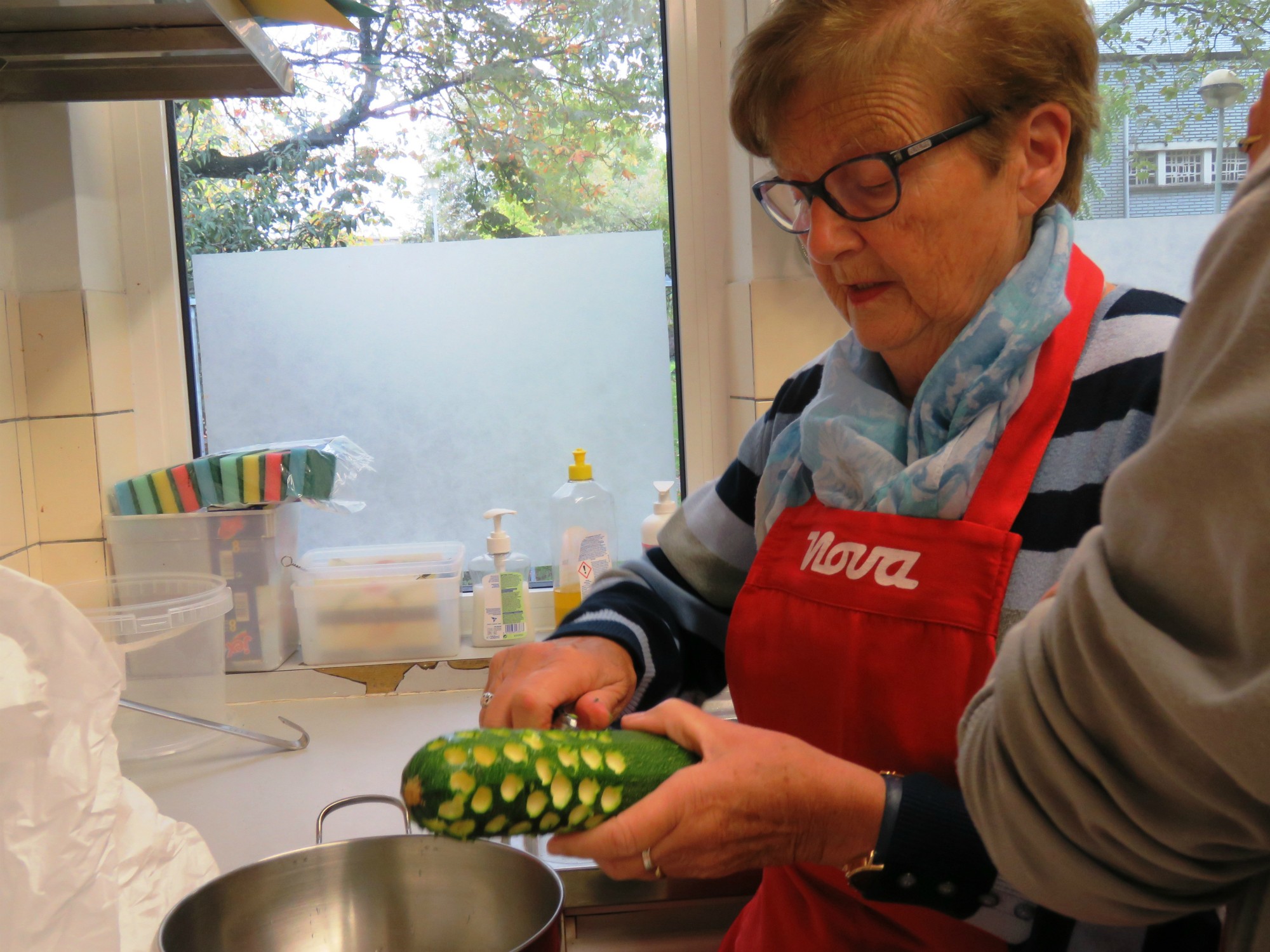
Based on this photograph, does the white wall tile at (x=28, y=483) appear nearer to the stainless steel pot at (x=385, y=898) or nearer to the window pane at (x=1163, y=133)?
the stainless steel pot at (x=385, y=898)

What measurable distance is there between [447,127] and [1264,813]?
1560mm

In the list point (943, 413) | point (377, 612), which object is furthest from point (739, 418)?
point (943, 413)

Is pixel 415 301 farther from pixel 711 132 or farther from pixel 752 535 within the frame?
pixel 752 535

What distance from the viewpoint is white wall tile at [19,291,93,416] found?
1477mm

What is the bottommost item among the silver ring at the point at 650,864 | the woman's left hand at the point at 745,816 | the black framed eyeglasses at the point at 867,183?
the silver ring at the point at 650,864

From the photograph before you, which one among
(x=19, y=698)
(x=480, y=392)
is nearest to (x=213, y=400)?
(x=480, y=392)

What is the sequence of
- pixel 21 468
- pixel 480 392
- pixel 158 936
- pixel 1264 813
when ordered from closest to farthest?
1. pixel 1264 813
2. pixel 158 936
3. pixel 21 468
4. pixel 480 392

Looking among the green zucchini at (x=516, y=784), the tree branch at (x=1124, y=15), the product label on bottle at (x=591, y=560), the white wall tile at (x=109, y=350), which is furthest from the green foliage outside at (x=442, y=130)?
the green zucchini at (x=516, y=784)

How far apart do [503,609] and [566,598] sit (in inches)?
4.0

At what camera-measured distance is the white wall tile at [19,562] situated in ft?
4.62

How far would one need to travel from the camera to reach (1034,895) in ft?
1.42

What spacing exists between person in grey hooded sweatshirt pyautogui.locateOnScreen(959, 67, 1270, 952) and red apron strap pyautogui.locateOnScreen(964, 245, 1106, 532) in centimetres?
35

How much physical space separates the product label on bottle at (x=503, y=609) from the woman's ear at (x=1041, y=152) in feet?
3.33

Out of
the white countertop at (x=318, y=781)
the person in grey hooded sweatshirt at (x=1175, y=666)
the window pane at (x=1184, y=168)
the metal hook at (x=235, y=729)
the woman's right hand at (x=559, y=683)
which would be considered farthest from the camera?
the window pane at (x=1184, y=168)
